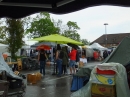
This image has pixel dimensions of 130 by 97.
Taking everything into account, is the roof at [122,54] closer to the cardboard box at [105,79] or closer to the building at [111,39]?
the cardboard box at [105,79]

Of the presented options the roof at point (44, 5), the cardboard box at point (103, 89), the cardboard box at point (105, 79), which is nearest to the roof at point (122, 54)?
the cardboard box at point (105, 79)

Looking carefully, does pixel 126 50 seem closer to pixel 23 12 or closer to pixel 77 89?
pixel 77 89

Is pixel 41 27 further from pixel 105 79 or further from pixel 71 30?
pixel 105 79

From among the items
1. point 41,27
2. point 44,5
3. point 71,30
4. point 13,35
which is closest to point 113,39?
point 71,30

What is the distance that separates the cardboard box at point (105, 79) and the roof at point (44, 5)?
4.83 feet

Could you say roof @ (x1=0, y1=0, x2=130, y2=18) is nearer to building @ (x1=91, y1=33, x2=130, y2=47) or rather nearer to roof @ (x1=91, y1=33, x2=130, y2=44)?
building @ (x1=91, y1=33, x2=130, y2=47)

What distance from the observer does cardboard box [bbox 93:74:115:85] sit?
429cm

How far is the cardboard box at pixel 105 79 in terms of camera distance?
14.1ft

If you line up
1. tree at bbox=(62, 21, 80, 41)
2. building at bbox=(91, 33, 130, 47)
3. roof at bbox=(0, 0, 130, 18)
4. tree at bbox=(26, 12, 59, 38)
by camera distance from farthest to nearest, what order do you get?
building at bbox=(91, 33, 130, 47), tree at bbox=(62, 21, 80, 41), tree at bbox=(26, 12, 59, 38), roof at bbox=(0, 0, 130, 18)

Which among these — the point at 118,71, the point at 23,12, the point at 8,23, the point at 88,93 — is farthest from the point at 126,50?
the point at 8,23

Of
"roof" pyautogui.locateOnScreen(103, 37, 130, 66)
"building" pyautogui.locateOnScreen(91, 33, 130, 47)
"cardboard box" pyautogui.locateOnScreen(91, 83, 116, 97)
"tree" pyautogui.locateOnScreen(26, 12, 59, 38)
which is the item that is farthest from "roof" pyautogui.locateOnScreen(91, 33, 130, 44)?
"cardboard box" pyautogui.locateOnScreen(91, 83, 116, 97)

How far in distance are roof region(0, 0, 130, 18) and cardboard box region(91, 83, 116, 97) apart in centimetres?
164

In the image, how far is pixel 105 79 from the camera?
435 cm

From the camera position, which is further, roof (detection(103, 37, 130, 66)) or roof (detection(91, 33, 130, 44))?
roof (detection(91, 33, 130, 44))
